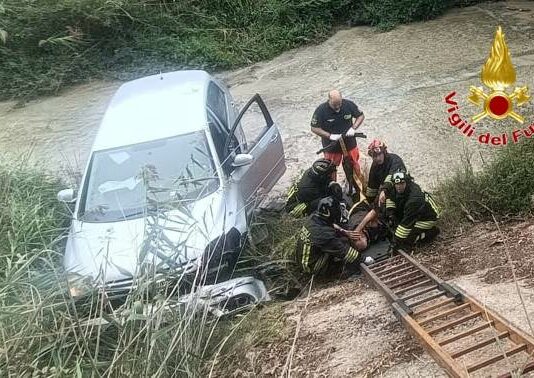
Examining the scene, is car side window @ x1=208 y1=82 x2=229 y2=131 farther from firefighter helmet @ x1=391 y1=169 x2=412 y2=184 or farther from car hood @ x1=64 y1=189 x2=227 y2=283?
firefighter helmet @ x1=391 y1=169 x2=412 y2=184

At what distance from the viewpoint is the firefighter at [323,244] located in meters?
5.92

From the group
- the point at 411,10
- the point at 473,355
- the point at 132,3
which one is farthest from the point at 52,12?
the point at 473,355

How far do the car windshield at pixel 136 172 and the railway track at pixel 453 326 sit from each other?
1965 millimetres

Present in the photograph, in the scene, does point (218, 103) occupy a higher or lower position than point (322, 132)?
higher

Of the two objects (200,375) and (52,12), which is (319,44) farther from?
(200,375)

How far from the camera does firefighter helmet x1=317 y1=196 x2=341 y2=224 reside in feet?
20.2

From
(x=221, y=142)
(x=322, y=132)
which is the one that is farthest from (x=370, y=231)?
(x=221, y=142)

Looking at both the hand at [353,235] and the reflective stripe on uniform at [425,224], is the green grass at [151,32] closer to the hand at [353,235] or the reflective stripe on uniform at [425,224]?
the hand at [353,235]

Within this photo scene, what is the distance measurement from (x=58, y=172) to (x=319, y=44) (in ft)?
26.5

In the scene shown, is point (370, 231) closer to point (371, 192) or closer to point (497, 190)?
point (371, 192)

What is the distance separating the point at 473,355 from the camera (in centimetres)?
407

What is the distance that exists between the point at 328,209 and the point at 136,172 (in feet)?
6.42

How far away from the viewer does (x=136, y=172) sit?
20.0 feet

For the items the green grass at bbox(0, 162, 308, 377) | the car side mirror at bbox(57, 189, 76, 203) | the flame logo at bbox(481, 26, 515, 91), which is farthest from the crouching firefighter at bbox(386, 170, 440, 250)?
the car side mirror at bbox(57, 189, 76, 203)
